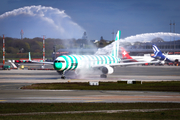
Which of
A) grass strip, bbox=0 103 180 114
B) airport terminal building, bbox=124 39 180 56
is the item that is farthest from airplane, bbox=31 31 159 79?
airport terminal building, bbox=124 39 180 56

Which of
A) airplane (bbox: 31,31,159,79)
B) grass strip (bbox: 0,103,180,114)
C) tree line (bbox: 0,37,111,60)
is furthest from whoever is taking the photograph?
tree line (bbox: 0,37,111,60)

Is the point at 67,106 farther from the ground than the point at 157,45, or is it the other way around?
the point at 157,45

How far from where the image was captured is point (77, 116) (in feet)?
Answer: 56.4

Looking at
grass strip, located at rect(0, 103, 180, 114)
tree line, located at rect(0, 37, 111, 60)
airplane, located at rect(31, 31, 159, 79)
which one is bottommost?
grass strip, located at rect(0, 103, 180, 114)

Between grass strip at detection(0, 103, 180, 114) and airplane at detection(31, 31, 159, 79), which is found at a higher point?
airplane at detection(31, 31, 159, 79)

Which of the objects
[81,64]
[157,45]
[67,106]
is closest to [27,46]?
[81,64]

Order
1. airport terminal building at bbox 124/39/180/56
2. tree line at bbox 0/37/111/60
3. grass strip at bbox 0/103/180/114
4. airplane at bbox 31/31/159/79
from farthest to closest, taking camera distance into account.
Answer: airport terminal building at bbox 124/39/180/56 → tree line at bbox 0/37/111/60 → airplane at bbox 31/31/159/79 → grass strip at bbox 0/103/180/114

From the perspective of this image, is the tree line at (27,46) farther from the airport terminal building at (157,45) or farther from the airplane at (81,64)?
the airport terminal building at (157,45)

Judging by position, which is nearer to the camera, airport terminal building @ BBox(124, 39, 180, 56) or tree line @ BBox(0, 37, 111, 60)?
tree line @ BBox(0, 37, 111, 60)

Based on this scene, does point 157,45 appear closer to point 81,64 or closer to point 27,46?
point 27,46

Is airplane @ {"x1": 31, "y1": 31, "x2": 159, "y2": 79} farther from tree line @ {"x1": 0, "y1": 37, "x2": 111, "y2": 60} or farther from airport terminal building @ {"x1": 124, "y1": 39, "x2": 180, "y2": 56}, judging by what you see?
airport terminal building @ {"x1": 124, "y1": 39, "x2": 180, "y2": 56}

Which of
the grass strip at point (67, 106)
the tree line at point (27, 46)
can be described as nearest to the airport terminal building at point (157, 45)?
the tree line at point (27, 46)

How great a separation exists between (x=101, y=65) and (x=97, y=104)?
32.5 m

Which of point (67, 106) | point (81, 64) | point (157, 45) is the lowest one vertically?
point (67, 106)
